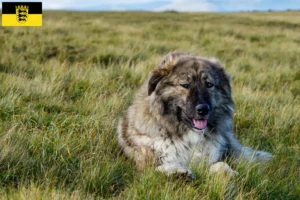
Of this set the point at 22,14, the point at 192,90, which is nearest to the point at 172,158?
the point at 192,90

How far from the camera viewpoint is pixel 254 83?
8.86 m

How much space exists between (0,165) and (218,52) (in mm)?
10859

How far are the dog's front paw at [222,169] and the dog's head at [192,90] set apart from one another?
438mm

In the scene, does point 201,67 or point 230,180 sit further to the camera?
point 201,67

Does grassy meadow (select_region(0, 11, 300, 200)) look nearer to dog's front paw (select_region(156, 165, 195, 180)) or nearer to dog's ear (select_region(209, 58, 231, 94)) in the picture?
dog's front paw (select_region(156, 165, 195, 180))

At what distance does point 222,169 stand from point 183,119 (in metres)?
0.80

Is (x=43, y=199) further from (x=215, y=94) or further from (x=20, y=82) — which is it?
(x=20, y=82)

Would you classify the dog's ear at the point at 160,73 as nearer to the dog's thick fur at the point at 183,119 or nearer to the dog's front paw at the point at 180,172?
the dog's thick fur at the point at 183,119

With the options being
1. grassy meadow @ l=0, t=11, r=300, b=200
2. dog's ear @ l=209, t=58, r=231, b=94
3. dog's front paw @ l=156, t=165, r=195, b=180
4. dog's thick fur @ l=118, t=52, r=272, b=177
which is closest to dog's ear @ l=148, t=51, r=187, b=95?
dog's thick fur @ l=118, t=52, r=272, b=177

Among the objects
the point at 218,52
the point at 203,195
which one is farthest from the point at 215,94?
the point at 218,52

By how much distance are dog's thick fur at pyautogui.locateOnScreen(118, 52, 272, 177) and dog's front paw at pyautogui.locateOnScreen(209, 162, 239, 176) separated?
2 centimetres

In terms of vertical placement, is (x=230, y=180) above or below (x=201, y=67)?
below

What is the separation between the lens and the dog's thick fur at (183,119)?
421 cm

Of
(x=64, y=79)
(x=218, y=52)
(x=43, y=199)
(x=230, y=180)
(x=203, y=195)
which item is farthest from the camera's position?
(x=218, y=52)
